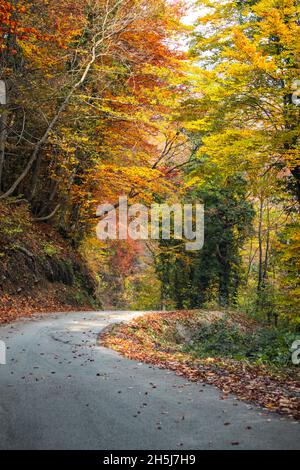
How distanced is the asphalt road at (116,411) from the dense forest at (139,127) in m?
6.64

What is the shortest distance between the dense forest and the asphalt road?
21.8 ft

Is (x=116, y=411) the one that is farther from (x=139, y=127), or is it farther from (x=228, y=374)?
(x=139, y=127)

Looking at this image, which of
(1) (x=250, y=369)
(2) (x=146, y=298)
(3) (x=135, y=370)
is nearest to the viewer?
(3) (x=135, y=370)

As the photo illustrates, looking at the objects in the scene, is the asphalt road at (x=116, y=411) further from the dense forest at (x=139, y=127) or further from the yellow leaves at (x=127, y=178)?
the yellow leaves at (x=127, y=178)

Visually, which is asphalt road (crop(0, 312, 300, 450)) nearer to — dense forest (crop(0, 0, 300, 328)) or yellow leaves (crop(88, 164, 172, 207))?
dense forest (crop(0, 0, 300, 328))

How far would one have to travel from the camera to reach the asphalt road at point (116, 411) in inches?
181

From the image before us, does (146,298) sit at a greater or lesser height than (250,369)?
lesser

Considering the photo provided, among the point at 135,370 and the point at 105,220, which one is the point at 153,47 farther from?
the point at 135,370

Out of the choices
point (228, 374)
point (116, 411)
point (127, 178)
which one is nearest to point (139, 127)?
point (127, 178)

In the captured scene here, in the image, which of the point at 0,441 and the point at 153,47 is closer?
the point at 0,441

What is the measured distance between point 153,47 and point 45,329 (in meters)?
14.5

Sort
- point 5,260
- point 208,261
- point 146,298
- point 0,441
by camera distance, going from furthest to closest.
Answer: point 146,298 < point 208,261 < point 5,260 < point 0,441

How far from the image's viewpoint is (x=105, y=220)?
25.8 m

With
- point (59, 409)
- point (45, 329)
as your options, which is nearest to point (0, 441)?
point (59, 409)
